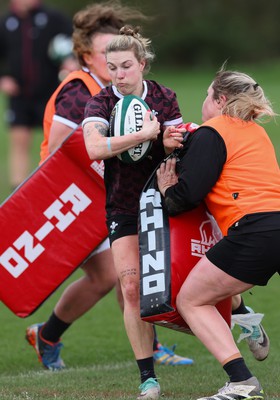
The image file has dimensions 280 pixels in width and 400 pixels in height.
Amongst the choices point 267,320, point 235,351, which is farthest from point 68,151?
point 267,320

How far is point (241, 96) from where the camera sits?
5.52m

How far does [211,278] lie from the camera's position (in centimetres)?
530

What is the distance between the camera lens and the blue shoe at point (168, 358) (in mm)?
6918

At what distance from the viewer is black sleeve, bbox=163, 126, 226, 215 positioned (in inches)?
209

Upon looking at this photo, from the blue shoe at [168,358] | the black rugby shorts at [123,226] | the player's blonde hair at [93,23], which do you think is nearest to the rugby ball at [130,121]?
the black rugby shorts at [123,226]

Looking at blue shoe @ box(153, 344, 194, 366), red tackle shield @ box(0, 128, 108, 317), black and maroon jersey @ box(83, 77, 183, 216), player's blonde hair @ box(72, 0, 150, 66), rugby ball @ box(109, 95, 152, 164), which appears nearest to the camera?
rugby ball @ box(109, 95, 152, 164)

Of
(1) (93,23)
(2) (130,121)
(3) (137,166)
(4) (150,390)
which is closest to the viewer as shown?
(2) (130,121)

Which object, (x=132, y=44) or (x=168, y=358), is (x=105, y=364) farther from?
(x=132, y=44)

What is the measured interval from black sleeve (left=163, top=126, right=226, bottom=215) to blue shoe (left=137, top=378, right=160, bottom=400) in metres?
1.01

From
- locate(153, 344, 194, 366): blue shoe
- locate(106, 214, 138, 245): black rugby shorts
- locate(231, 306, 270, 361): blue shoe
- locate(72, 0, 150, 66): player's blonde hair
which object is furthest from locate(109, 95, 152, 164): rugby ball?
locate(153, 344, 194, 366): blue shoe

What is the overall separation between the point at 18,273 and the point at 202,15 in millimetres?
38533

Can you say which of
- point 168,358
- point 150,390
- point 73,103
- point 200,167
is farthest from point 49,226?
point 200,167

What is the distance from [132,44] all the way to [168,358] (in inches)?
90.0

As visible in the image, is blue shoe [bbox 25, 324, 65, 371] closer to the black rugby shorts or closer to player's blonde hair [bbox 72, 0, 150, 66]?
the black rugby shorts
